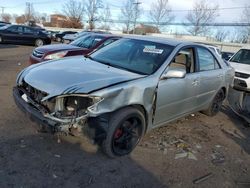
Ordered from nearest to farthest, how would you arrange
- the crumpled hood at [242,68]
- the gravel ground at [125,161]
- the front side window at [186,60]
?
the gravel ground at [125,161] < the front side window at [186,60] < the crumpled hood at [242,68]

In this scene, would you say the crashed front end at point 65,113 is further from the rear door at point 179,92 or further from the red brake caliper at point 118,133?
the rear door at point 179,92

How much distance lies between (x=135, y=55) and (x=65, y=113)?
1747 millimetres

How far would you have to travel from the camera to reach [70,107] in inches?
142

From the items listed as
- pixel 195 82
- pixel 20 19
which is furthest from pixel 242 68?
pixel 20 19

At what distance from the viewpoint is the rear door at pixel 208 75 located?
17.6 feet

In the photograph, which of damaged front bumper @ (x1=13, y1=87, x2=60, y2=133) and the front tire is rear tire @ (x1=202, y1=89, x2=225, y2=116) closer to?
the front tire

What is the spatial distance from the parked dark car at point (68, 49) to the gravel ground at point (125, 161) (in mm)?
3553

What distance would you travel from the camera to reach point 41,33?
21766 millimetres

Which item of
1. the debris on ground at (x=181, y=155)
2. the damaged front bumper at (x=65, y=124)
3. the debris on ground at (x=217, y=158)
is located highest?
the damaged front bumper at (x=65, y=124)

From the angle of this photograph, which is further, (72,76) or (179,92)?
(179,92)

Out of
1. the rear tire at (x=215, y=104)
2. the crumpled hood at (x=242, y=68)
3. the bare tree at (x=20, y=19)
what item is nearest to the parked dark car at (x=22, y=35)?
the crumpled hood at (x=242, y=68)

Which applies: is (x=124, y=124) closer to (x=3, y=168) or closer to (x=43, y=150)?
(x=43, y=150)

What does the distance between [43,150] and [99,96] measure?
124 centimetres

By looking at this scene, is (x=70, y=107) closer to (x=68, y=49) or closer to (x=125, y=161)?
(x=125, y=161)
